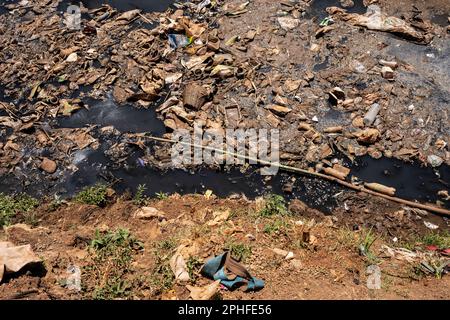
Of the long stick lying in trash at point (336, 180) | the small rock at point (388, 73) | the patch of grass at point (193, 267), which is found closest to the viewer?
the patch of grass at point (193, 267)

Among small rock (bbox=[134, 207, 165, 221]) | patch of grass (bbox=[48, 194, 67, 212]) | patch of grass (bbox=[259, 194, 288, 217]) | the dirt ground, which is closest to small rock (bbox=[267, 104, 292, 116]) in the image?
patch of grass (bbox=[259, 194, 288, 217])

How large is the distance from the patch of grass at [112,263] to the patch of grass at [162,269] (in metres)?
0.23

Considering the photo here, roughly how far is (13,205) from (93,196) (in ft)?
3.46

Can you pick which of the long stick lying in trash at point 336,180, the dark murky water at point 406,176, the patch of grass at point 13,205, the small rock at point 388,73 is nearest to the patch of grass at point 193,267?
the long stick lying in trash at point 336,180

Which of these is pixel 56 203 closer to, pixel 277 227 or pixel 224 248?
pixel 224 248

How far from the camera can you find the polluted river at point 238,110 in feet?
18.7

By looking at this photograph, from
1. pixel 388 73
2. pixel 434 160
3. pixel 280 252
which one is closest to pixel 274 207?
pixel 280 252

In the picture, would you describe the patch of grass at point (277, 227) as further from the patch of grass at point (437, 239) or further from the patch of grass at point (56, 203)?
the patch of grass at point (56, 203)

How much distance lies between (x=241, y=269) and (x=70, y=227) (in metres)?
2.36

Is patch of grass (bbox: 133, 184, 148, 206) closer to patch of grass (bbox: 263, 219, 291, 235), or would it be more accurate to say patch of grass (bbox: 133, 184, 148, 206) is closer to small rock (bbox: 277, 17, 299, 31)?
patch of grass (bbox: 263, 219, 291, 235)

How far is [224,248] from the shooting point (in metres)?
4.62

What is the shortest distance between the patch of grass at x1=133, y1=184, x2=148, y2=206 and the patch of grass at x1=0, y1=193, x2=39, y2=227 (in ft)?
4.39

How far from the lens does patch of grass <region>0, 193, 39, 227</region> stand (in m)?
5.55
